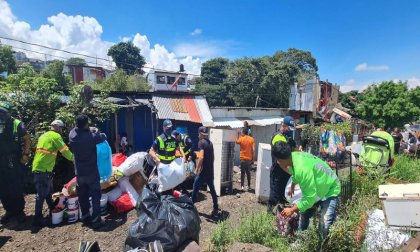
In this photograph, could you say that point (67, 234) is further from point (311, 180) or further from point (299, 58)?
point (299, 58)

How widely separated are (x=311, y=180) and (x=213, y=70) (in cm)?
4044

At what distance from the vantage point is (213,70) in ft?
137

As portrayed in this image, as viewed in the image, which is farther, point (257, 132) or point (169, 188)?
point (257, 132)

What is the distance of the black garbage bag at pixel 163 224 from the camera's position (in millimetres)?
2717

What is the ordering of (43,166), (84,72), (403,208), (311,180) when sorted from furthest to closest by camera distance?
(84,72) < (43,166) < (403,208) < (311,180)

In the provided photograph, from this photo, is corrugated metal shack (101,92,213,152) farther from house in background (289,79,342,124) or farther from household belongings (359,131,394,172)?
house in background (289,79,342,124)

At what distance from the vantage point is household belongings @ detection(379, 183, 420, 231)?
2609mm

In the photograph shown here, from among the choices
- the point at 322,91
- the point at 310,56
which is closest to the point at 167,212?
the point at 322,91

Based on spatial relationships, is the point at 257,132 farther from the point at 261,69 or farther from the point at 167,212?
the point at 261,69

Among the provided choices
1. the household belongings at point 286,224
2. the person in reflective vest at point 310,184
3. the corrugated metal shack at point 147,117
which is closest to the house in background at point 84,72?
the corrugated metal shack at point 147,117

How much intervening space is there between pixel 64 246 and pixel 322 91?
19645 mm

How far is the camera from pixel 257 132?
13562 millimetres

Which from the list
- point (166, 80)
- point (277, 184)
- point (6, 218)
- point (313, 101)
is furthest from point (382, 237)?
point (166, 80)

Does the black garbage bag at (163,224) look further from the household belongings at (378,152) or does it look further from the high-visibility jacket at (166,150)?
the household belongings at (378,152)
